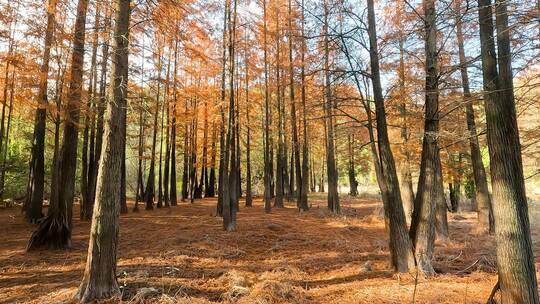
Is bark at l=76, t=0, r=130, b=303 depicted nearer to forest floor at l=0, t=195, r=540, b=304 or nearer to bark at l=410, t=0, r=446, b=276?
forest floor at l=0, t=195, r=540, b=304

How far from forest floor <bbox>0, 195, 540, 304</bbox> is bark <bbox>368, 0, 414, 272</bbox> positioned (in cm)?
38

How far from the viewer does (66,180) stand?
9.02 m

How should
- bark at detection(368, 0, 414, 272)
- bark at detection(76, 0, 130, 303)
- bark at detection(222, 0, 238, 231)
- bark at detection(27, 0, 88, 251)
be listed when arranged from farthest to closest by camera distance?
bark at detection(222, 0, 238, 231) < bark at detection(27, 0, 88, 251) < bark at detection(368, 0, 414, 272) < bark at detection(76, 0, 130, 303)

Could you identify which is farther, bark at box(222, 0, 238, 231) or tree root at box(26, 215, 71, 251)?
bark at box(222, 0, 238, 231)

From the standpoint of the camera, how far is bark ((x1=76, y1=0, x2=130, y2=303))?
4738 millimetres

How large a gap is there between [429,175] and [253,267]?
13.6 ft

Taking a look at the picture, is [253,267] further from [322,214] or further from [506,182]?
[322,214]

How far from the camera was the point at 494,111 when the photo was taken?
14.4 feet

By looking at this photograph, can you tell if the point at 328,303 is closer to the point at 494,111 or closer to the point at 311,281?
the point at 311,281

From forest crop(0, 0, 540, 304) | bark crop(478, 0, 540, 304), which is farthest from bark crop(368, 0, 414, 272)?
bark crop(478, 0, 540, 304)

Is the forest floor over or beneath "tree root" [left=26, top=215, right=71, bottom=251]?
beneath

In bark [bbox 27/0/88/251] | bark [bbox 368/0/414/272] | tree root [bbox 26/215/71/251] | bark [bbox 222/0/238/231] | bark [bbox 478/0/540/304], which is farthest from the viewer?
bark [bbox 222/0/238/231]

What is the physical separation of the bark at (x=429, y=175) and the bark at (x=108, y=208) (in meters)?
5.53

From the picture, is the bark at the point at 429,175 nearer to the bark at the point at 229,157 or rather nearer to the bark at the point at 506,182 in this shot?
the bark at the point at 506,182
